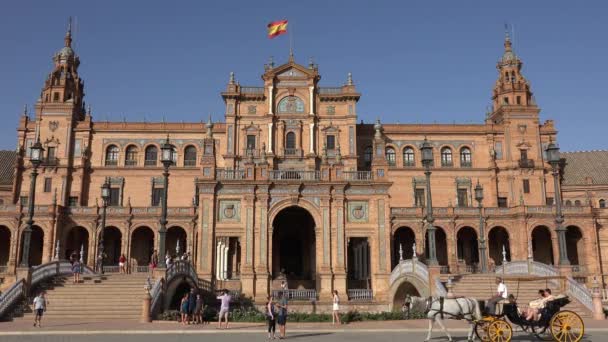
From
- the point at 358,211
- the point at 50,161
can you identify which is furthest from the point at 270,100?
the point at 50,161

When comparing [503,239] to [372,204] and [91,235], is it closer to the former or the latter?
[372,204]

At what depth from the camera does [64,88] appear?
2405 inches

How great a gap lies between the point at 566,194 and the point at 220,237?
45.8 m

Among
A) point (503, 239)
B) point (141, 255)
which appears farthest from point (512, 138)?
point (141, 255)

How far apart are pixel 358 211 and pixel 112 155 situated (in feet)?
109

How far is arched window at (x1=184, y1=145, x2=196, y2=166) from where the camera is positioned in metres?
60.3

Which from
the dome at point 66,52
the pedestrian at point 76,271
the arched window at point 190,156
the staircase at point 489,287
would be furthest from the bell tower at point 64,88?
the staircase at point 489,287

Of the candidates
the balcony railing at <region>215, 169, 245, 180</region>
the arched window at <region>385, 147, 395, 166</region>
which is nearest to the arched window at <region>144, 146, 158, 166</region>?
the balcony railing at <region>215, 169, 245, 180</region>

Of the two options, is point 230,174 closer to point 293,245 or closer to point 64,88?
point 293,245

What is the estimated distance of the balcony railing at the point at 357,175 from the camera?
127ft

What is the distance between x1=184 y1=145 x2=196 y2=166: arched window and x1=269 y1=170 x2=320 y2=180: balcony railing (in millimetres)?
23741

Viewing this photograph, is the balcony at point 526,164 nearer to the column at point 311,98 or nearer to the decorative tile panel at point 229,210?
the column at point 311,98

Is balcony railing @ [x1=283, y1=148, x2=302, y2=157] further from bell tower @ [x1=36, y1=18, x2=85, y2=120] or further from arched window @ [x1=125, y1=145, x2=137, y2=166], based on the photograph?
bell tower @ [x1=36, y1=18, x2=85, y2=120]

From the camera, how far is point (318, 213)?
3756cm
